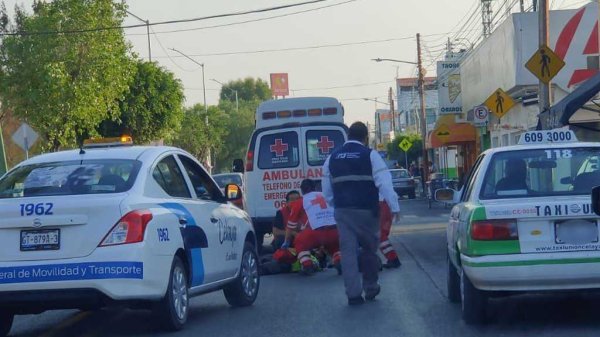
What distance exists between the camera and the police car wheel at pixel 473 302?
29.7ft

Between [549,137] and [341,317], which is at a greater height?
[549,137]

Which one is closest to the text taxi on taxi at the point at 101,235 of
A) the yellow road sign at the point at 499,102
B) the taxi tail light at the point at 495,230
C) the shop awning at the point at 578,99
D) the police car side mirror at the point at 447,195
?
the taxi tail light at the point at 495,230

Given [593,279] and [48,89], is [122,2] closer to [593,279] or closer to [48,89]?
[48,89]

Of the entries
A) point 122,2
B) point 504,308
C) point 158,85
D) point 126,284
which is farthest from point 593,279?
point 158,85

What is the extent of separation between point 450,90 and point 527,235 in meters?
38.8

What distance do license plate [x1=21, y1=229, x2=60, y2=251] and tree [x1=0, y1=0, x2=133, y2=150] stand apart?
23.1 meters

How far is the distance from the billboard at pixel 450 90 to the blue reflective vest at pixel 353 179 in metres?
35.0

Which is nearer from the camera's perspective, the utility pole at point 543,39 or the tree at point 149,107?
the utility pole at point 543,39

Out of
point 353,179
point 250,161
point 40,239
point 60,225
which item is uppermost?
point 250,161

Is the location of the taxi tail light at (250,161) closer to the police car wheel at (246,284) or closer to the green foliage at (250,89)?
the police car wheel at (246,284)

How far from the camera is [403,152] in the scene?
241ft

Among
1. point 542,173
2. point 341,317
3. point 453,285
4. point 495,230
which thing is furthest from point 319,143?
point 495,230

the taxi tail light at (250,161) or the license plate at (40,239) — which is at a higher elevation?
the taxi tail light at (250,161)

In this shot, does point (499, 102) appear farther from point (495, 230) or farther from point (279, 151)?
point (495, 230)
